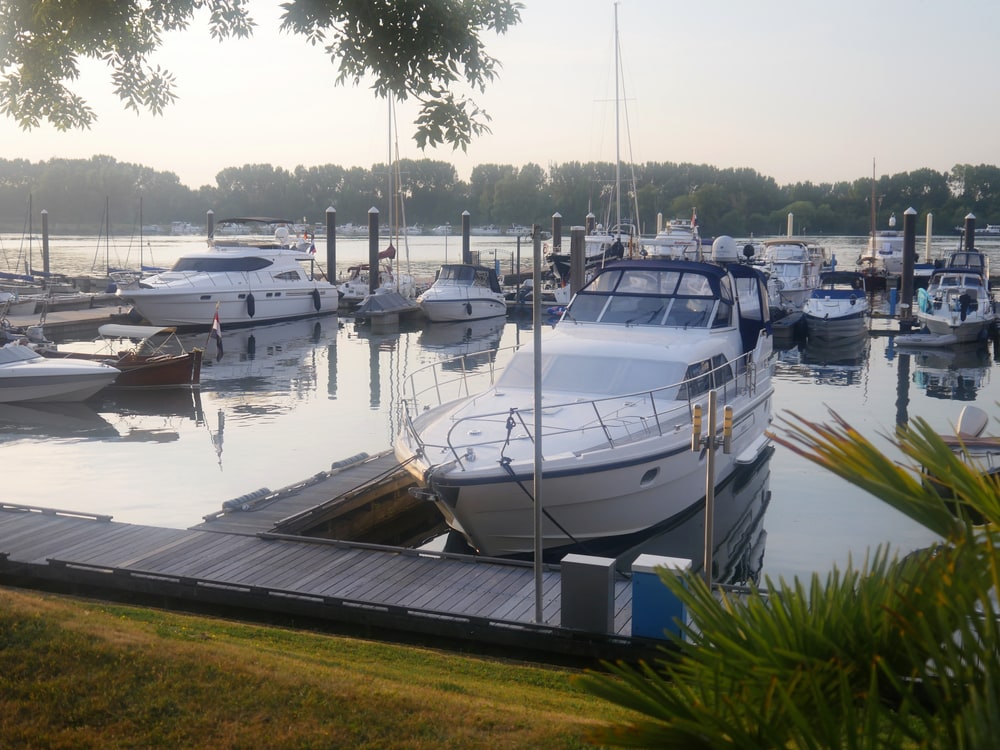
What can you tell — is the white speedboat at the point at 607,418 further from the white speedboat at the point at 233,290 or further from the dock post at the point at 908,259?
the white speedboat at the point at 233,290

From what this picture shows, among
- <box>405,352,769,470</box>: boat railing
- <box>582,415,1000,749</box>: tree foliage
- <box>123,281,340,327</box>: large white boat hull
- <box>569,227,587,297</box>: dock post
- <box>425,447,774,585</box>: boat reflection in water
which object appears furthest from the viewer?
<box>123,281,340,327</box>: large white boat hull

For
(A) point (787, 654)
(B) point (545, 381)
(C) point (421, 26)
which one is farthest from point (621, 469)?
(A) point (787, 654)

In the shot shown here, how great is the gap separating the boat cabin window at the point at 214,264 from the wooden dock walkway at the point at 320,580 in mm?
30742

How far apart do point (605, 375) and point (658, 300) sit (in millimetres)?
2854

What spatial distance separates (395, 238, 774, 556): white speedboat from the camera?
1235 cm

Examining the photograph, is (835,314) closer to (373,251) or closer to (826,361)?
(826,361)

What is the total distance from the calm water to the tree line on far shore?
66.3 metres

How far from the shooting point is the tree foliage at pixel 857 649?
286 cm

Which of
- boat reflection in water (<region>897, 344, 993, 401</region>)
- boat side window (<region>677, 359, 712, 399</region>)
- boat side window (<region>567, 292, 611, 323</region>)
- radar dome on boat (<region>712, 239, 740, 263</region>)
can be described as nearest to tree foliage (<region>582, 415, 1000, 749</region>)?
boat side window (<region>677, 359, 712, 399</region>)

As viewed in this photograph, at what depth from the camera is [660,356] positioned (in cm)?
1484

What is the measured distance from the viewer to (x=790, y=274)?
159 feet

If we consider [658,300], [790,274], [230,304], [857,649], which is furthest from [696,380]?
[790,274]

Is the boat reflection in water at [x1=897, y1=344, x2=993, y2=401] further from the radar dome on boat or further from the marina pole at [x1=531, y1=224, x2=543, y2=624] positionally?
the marina pole at [x1=531, y1=224, x2=543, y2=624]

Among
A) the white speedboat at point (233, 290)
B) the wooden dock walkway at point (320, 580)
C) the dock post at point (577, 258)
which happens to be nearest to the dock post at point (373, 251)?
the white speedboat at point (233, 290)
